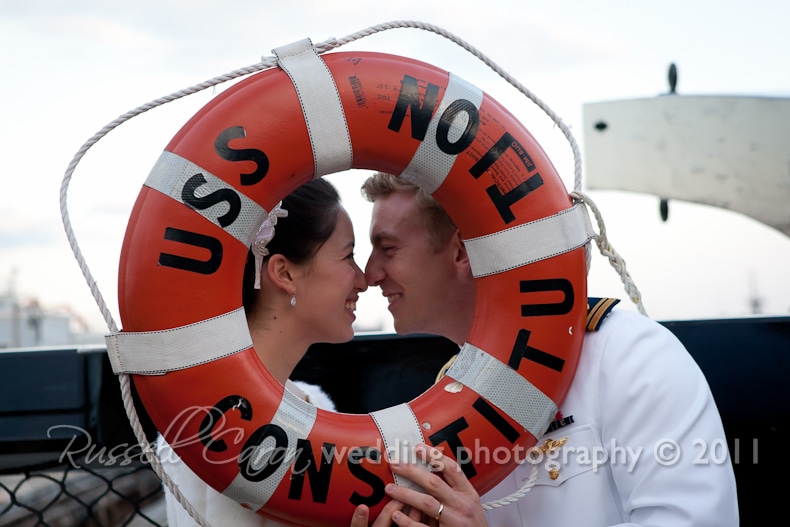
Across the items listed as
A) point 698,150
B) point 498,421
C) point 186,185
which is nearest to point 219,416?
point 186,185

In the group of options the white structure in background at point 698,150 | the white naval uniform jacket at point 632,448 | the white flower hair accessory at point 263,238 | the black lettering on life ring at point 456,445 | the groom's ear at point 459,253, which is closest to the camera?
the white naval uniform jacket at point 632,448

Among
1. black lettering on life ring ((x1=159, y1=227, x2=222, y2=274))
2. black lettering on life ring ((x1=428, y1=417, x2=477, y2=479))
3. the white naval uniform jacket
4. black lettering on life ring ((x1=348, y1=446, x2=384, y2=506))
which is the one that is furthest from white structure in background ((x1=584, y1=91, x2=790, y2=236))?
black lettering on life ring ((x1=159, y1=227, x2=222, y2=274))

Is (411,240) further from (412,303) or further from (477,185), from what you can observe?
(477,185)

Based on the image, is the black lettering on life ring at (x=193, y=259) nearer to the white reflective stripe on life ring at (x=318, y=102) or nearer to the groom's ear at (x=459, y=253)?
the white reflective stripe on life ring at (x=318, y=102)

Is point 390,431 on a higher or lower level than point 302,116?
lower

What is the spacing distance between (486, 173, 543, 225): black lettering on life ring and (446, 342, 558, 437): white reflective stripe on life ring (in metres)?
0.29

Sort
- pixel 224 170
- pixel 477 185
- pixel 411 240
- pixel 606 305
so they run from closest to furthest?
1. pixel 224 170
2. pixel 477 185
3. pixel 606 305
4. pixel 411 240

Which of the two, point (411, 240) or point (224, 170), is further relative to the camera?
point (411, 240)

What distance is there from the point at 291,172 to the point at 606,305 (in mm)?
738

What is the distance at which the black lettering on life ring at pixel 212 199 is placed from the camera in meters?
1.52

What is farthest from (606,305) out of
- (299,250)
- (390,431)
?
(299,250)

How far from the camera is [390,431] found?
1586 mm

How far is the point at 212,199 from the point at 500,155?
0.57 m

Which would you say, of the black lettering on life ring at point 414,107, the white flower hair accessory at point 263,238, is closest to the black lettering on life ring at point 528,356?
the black lettering on life ring at point 414,107
